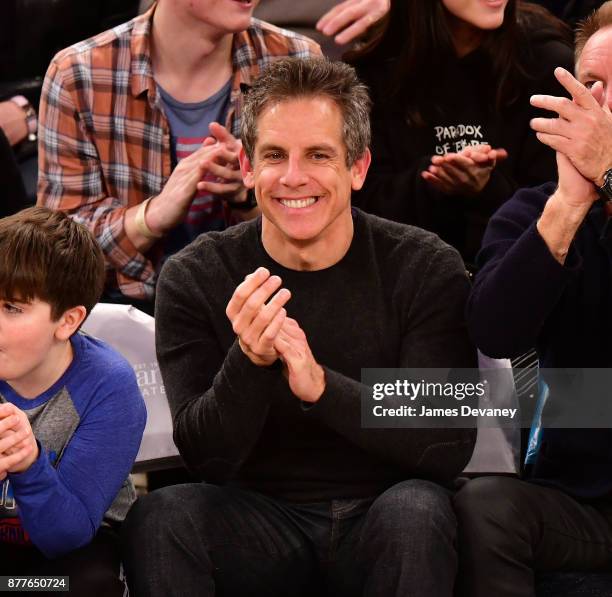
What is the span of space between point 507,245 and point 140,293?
0.90 metres

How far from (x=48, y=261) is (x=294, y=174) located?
16.4 inches

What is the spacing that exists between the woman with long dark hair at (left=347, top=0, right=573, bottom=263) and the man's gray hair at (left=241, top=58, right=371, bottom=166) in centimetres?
58

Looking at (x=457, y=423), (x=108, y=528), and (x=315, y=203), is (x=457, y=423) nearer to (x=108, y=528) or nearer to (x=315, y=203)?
(x=315, y=203)

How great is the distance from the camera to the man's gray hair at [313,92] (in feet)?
6.63

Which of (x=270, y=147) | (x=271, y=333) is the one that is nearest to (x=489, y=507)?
(x=271, y=333)

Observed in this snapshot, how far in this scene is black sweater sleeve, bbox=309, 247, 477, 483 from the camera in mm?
1891

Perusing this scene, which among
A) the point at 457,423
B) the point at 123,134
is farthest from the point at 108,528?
the point at 123,134

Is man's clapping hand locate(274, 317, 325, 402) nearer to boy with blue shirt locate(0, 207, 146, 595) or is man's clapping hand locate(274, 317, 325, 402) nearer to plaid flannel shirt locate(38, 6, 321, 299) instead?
boy with blue shirt locate(0, 207, 146, 595)

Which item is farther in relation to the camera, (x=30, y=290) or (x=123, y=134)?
(x=123, y=134)

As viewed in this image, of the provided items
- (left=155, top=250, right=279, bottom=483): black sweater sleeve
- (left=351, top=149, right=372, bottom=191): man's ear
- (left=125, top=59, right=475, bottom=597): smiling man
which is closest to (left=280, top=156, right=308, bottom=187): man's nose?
(left=125, top=59, right=475, bottom=597): smiling man

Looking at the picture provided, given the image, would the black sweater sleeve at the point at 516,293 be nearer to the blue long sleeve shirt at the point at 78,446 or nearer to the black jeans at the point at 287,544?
the black jeans at the point at 287,544

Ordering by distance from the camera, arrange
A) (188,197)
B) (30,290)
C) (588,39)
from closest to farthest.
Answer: (30,290) → (588,39) → (188,197)

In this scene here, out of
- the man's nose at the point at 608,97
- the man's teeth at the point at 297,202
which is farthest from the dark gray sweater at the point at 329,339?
the man's nose at the point at 608,97

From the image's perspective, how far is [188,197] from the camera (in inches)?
98.0
